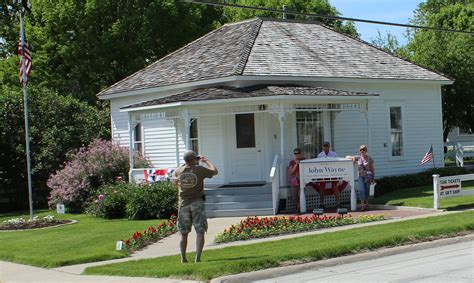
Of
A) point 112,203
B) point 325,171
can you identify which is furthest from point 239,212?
point 112,203

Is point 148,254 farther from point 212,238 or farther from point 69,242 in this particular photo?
point 69,242

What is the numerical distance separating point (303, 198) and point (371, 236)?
21.3 feet

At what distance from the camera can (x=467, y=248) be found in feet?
39.2

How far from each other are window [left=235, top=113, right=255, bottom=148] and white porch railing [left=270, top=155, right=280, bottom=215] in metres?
1.85

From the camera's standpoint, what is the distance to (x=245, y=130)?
22.4 meters

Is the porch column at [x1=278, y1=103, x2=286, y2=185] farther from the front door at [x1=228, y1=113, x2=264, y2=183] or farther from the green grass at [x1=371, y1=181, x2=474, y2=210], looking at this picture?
the green grass at [x1=371, y1=181, x2=474, y2=210]

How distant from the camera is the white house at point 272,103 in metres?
21.4

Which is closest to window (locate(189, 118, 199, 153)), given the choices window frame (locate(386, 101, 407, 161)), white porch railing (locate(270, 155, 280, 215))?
white porch railing (locate(270, 155, 280, 215))

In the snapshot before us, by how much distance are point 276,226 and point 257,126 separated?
6.98 m

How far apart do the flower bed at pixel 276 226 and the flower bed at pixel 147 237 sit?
4.84ft

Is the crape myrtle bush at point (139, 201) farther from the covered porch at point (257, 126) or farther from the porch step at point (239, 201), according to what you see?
the covered porch at point (257, 126)

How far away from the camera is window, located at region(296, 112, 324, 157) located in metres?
22.8

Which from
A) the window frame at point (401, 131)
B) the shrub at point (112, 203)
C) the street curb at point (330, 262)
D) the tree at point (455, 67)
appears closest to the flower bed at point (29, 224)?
the shrub at point (112, 203)

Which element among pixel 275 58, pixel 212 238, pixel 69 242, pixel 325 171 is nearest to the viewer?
pixel 212 238
